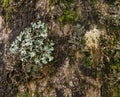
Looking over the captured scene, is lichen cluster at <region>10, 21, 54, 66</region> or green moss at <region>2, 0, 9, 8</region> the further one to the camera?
green moss at <region>2, 0, 9, 8</region>

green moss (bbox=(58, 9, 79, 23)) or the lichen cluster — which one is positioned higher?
green moss (bbox=(58, 9, 79, 23))

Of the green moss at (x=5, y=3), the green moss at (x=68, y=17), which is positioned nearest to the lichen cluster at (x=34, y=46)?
the green moss at (x=68, y=17)

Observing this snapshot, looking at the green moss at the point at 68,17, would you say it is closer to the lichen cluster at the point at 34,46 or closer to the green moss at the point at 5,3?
the lichen cluster at the point at 34,46

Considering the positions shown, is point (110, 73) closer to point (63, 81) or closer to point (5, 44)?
point (63, 81)

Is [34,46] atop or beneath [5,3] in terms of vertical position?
beneath

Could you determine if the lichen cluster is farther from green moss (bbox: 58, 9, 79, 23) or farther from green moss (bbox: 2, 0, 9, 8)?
green moss (bbox: 2, 0, 9, 8)

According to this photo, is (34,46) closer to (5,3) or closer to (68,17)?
(68,17)

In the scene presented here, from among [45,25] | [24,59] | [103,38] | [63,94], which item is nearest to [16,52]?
[24,59]

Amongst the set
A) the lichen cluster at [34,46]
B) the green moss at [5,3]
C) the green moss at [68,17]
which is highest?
the green moss at [5,3]

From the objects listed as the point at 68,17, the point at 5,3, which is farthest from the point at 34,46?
the point at 5,3

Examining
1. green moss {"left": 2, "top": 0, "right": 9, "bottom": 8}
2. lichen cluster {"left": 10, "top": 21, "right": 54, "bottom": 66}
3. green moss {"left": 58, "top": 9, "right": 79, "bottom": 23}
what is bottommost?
lichen cluster {"left": 10, "top": 21, "right": 54, "bottom": 66}

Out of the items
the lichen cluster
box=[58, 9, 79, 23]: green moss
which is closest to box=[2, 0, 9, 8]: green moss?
the lichen cluster
